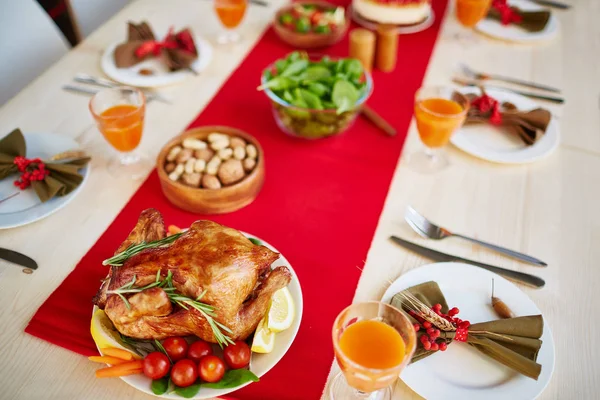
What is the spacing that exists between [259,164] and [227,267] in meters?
0.48

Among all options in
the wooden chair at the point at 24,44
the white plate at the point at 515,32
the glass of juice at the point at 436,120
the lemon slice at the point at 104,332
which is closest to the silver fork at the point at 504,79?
the white plate at the point at 515,32

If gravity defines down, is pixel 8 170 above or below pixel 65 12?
above

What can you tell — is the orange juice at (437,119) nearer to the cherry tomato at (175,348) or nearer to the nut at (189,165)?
the nut at (189,165)

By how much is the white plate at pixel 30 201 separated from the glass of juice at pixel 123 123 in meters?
0.12

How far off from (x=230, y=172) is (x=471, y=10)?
1.44 meters

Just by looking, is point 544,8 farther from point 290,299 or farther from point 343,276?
point 290,299

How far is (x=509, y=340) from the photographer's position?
41.9 inches

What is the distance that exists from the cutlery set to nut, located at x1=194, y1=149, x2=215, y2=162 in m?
0.58

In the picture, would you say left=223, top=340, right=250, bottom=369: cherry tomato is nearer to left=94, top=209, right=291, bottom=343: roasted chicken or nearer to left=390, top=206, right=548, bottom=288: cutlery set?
left=94, top=209, right=291, bottom=343: roasted chicken

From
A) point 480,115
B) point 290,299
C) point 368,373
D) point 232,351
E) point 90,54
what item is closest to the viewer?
point 368,373

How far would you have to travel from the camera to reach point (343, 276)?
127 centimetres

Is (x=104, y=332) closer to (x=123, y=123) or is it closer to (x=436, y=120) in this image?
(x=123, y=123)

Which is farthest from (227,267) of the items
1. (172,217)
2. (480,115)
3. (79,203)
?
(480,115)

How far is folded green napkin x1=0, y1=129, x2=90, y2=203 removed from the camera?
1.37 meters
